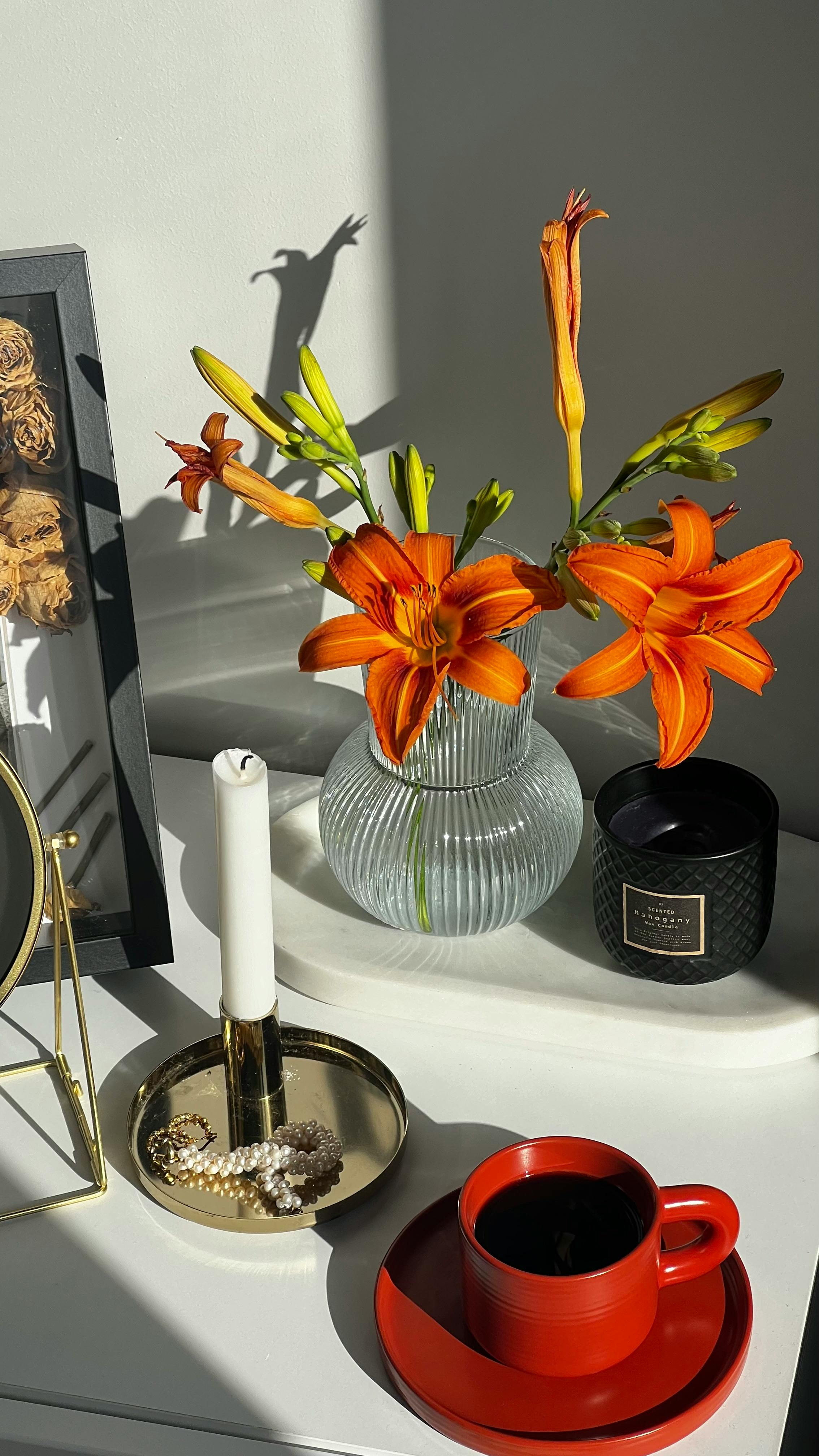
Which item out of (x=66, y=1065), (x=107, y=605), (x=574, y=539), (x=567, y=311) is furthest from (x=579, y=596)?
(x=66, y=1065)

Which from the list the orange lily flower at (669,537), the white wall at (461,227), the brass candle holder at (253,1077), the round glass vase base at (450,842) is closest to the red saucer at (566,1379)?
the brass candle holder at (253,1077)

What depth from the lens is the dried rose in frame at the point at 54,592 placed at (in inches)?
26.7

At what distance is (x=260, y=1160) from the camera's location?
0.65 m

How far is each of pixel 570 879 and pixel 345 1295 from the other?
0.35 m

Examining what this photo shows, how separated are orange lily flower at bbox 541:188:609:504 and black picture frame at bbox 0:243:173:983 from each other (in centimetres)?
24

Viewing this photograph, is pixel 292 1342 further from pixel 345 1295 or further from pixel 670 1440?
pixel 670 1440

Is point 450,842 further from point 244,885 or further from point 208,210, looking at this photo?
point 208,210

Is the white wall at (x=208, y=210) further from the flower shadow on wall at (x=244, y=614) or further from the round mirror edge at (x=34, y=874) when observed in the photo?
the round mirror edge at (x=34, y=874)

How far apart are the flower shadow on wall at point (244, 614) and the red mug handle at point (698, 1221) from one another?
0.52 m

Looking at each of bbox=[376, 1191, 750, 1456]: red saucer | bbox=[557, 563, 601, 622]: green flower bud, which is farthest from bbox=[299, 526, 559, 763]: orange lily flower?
bbox=[376, 1191, 750, 1456]: red saucer

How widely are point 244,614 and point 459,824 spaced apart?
316 millimetres

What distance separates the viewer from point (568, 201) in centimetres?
65

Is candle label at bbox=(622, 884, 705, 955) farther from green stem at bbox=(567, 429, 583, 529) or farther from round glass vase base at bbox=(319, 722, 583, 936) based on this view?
green stem at bbox=(567, 429, 583, 529)

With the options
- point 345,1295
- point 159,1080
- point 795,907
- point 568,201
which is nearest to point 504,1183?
point 345,1295
